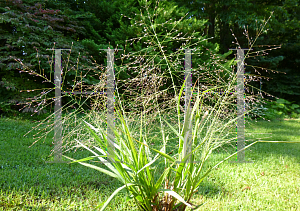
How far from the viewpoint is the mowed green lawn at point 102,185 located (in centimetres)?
167

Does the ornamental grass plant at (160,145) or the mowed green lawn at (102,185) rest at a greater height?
the ornamental grass plant at (160,145)

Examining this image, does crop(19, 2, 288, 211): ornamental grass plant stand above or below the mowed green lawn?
above

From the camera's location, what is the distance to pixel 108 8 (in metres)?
6.79

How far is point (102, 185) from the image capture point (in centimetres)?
199

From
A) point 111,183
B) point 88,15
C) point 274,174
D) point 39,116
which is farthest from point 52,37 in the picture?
point 274,174

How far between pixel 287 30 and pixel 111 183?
39.0ft

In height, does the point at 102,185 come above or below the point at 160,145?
below

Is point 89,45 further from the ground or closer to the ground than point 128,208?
further from the ground

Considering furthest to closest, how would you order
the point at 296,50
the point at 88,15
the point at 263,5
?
1. the point at 296,50
2. the point at 263,5
3. the point at 88,15

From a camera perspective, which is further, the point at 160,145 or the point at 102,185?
the point at 102,185

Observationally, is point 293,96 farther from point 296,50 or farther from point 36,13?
point 36,13

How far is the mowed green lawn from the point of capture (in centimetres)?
167

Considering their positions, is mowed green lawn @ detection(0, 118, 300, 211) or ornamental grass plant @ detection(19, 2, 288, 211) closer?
ornamental grass plant @ detection(19, 2, 288, 211)

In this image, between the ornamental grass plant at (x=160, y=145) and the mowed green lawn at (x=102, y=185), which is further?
the mowed green lawn at (x=102, y=185)
